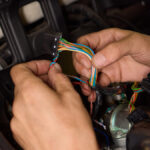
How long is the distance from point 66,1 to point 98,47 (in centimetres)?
41

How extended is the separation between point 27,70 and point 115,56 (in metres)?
0.31

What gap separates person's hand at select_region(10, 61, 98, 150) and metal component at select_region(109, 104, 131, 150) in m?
0.21

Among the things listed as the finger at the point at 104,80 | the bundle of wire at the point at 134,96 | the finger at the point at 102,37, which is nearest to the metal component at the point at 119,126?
the bundle of wire at the point at 134,96

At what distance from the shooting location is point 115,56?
633 mm

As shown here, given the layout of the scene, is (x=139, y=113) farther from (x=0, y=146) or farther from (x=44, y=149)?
(x=0, y=146)

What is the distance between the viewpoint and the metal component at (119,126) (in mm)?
739

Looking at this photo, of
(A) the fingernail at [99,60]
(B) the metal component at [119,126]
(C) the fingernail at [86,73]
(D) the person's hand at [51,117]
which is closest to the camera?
(D) the person's hand at [51,117]

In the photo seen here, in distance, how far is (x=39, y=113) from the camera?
52cm

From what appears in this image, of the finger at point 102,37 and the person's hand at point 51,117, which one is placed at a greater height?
the finger at point 102,37

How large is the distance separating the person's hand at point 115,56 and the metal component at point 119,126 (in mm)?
122

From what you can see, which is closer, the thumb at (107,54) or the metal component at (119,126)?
the thumb at (107,54)

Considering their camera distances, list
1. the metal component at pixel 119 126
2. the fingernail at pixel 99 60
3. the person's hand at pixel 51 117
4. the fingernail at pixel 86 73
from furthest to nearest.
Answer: the fingernail at pixel 86 73
the metal component at pixel 119 126
the fingernail at pixel 99 60
the person's hand at pixel 51 117

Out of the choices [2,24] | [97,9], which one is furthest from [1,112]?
[97,9]

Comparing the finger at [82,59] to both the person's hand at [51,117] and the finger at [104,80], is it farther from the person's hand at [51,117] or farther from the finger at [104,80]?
the person's hand at [51,117]
